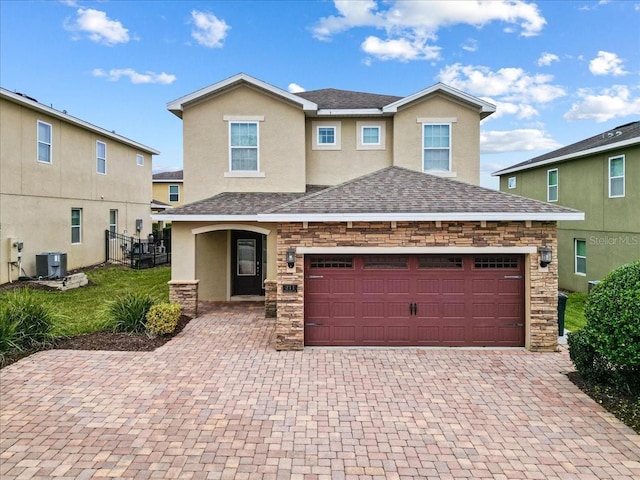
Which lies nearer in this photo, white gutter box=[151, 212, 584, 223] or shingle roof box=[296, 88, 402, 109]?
white gutter box=[151, 212, 584, 223]

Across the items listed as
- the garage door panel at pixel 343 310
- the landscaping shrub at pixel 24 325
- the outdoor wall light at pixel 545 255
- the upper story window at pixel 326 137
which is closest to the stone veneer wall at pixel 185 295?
the landscaping shrub at pixel 24 325

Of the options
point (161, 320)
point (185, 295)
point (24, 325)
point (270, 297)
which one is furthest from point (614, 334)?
point (24, 325)

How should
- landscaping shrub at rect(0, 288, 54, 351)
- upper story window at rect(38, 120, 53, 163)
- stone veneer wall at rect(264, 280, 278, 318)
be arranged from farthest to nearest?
1. upper story window at rect(38, 120, 53, 163)
2. stone veneer wall at rect(264, 280, 278, 318)
3. landscaping shrub at rect(0, 288, 54, 351)

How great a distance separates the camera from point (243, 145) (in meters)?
14.4

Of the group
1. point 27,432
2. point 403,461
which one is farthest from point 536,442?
point 27,432

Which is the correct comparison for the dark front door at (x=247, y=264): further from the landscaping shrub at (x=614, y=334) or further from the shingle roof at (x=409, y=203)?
the landscaping shrub at (x=614, y=334)

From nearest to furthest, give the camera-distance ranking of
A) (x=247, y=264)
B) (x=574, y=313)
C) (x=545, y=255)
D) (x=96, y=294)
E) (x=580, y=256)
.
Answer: (x=545, y=255) < (x=574, y=313) < (x=96, y=294) < (x=247, y=264) < (x=580, y=256)

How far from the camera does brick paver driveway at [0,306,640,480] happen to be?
4953 millimetres

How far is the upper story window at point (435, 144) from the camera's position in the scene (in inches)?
598

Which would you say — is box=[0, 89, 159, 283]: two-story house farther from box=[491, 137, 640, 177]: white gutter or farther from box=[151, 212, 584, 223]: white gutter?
box=[491, 137, 640, 177]: white gutter

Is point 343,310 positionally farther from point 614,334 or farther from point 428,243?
point 614,334

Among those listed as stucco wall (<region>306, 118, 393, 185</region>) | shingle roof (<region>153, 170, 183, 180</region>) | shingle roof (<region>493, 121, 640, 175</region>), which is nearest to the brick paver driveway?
stucco wall (<region>306, 118, 393, 185</region>)

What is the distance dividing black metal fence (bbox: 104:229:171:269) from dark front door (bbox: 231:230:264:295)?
A: 808 cm

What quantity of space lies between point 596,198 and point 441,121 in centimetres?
772
